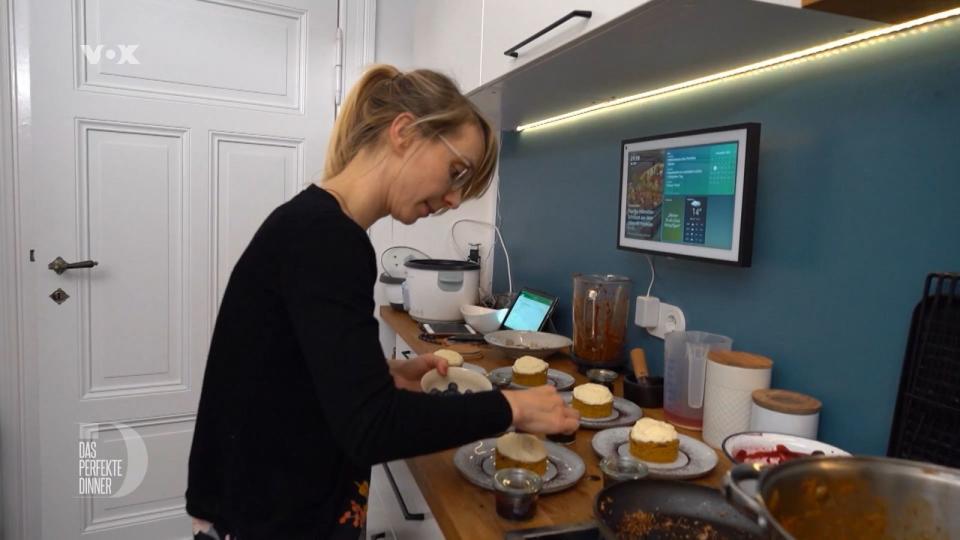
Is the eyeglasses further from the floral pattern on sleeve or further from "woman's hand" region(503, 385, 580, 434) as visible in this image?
the floral pattern on sleeve

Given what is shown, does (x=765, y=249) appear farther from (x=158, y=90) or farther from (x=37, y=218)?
(x=37, y=218)

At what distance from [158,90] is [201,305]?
2.64ft

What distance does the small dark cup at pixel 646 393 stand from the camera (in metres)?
1.22

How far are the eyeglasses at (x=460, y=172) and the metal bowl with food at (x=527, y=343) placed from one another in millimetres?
653

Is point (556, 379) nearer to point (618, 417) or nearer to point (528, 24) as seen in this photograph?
point (618, 417)

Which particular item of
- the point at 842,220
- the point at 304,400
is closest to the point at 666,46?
the point at 842,220

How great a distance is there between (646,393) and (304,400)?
714 millimetres

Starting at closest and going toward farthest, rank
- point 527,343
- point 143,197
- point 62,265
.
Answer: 1. point 527,343
2. point 62,265
3. point 143,197

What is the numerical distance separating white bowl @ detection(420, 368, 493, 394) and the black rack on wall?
633 millimetres

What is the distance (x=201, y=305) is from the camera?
2.29 m

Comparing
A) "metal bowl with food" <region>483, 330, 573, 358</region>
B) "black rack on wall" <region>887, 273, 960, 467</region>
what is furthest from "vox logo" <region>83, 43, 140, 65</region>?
"black rack on wall" <region>887, 273, 960, 467</region>

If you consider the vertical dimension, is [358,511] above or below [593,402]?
below

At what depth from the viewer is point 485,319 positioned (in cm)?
183

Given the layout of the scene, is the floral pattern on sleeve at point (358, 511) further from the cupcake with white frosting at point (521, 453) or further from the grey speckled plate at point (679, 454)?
the grey speckled plate at point (679, 454)
